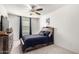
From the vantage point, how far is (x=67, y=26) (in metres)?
1.94

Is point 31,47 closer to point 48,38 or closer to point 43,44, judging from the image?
point 43,44

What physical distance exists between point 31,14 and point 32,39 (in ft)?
1.71

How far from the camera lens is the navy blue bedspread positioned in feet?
6.18

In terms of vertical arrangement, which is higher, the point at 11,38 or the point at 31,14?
the point at 31,14

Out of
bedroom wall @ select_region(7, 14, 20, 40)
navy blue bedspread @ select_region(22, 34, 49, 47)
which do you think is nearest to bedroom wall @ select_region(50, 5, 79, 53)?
navy blue bedspread @ select_region(22, 34, 49, 47)

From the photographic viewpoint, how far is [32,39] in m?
1.90

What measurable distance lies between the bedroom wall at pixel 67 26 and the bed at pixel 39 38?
0.14m

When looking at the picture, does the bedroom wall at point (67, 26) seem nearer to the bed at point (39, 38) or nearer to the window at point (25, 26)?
the bed at point (39, 38)

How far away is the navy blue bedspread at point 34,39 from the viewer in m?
1.88

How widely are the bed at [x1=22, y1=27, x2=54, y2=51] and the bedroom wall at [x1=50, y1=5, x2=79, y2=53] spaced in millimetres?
136

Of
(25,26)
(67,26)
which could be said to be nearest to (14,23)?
(25,26)

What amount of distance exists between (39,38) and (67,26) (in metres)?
0.64

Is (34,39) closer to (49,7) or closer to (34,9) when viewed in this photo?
(34,9)
